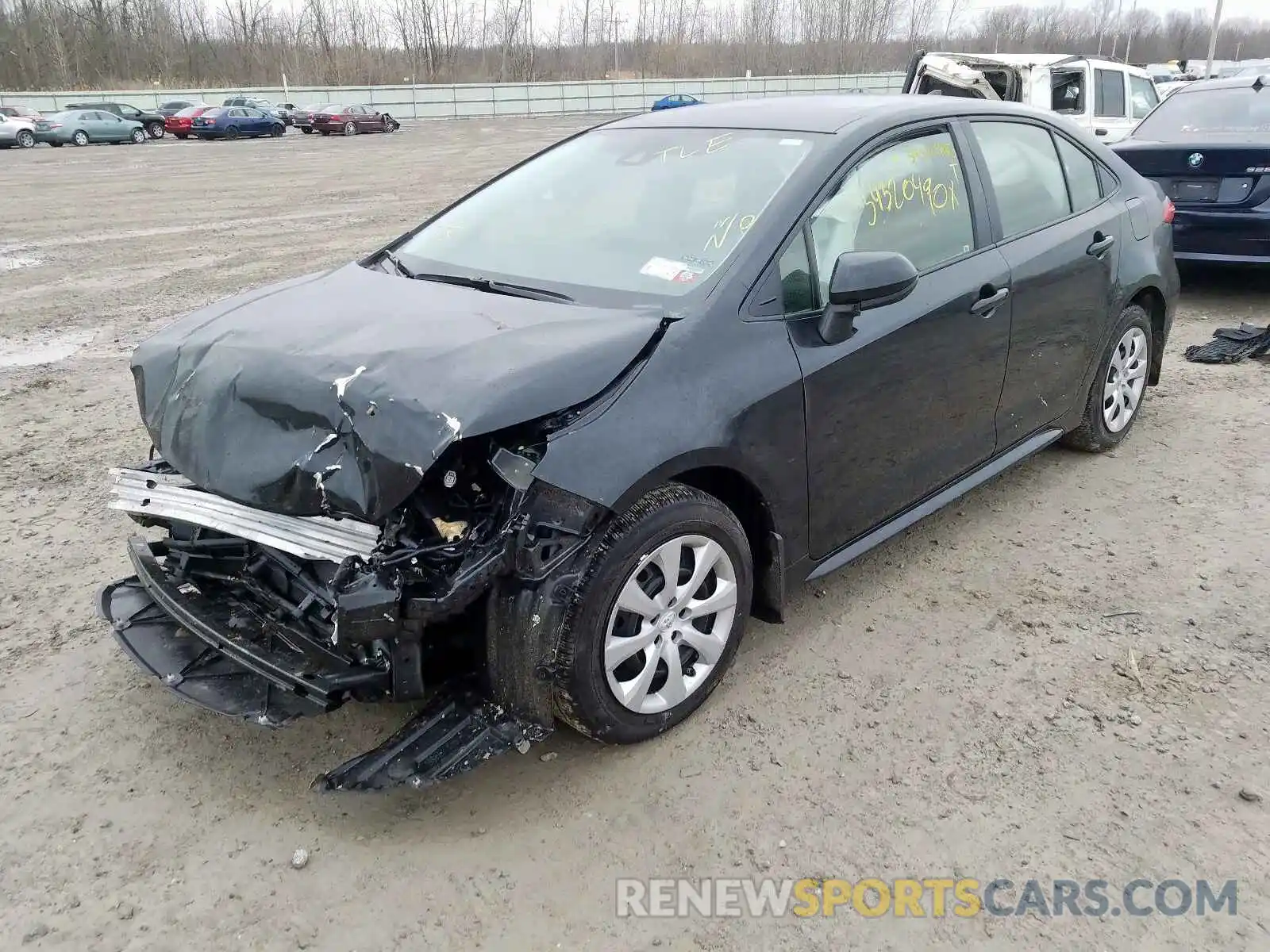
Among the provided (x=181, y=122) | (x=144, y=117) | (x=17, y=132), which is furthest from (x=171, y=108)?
(x=17, y=132)

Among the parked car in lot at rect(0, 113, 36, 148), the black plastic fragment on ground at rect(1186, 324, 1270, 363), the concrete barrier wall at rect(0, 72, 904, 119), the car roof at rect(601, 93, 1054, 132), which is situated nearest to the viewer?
the car roof at rect(601, 93, 1054, 132)

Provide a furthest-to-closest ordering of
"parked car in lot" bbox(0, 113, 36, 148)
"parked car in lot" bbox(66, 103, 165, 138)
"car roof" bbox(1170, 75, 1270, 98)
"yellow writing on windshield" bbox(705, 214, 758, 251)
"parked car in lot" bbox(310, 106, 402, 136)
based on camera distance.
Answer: "parked car in lot" bbox(310, 106, 402, 136), "parked car in lot" bbox(66, 103, 165, 138), "parked car in lot" bbox(0, 113, 36, 148), "car roof" bbox(1170, 75, 1270, 98), "yellow writing on windshield" bbox(705, 214, 758, 251)

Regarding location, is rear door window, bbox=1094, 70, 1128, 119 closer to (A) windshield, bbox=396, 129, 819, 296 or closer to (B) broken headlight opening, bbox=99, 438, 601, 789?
(A) windshield, bbox=396, 129, 819, 296

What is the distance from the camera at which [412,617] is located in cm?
235

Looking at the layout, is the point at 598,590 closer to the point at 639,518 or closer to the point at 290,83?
the point at 639,518

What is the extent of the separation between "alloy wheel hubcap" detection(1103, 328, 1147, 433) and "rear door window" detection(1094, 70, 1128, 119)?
10.7m

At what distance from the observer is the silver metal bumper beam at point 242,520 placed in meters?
2.54

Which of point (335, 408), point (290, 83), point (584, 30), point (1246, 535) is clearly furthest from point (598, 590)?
point (584, 30)

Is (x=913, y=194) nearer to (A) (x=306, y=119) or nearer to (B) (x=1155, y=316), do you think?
(B) (x=1155, y=316)

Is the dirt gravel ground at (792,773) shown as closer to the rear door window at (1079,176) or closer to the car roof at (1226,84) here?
the rear door window at (1079,176)

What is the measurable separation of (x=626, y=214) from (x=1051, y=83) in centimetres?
1264

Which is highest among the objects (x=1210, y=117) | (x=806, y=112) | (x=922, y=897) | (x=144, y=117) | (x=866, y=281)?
(x=806, y=112)

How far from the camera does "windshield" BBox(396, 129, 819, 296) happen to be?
3.10 m

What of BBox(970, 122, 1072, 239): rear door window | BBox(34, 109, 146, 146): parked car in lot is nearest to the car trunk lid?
BBox(970, 122, 1072, 239): rear door window
